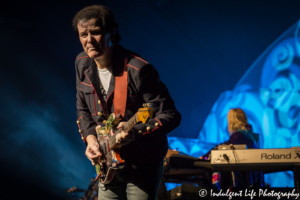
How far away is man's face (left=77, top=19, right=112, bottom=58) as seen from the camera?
1638mm

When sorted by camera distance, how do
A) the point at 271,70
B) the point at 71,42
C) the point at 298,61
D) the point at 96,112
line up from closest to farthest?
the point at 96,112 < the point at 298,61 < the point at 271,70 < the point at 71,42

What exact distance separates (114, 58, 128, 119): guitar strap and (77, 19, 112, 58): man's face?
0.62ft

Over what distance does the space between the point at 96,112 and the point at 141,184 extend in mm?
576

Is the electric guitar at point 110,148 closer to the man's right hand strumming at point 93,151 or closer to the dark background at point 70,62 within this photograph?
the man's right hand strumming at point 93,151

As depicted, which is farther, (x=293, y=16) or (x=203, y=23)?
(x=203, y=23)

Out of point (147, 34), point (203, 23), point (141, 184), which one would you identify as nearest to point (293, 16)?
point (203, 23)

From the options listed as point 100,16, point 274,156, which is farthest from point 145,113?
point 274,156

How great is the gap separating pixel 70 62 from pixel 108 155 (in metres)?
4.52

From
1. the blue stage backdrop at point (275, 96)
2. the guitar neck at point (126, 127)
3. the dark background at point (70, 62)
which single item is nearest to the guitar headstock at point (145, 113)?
the guitar neck at point (126, 127)

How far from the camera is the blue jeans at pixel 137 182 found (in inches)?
59.5

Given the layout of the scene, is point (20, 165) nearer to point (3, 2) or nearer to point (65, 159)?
point (65, 159)

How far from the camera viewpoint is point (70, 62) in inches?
228

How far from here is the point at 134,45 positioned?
589 centimetres

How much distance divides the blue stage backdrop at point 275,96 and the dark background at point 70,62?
0.59 ft
